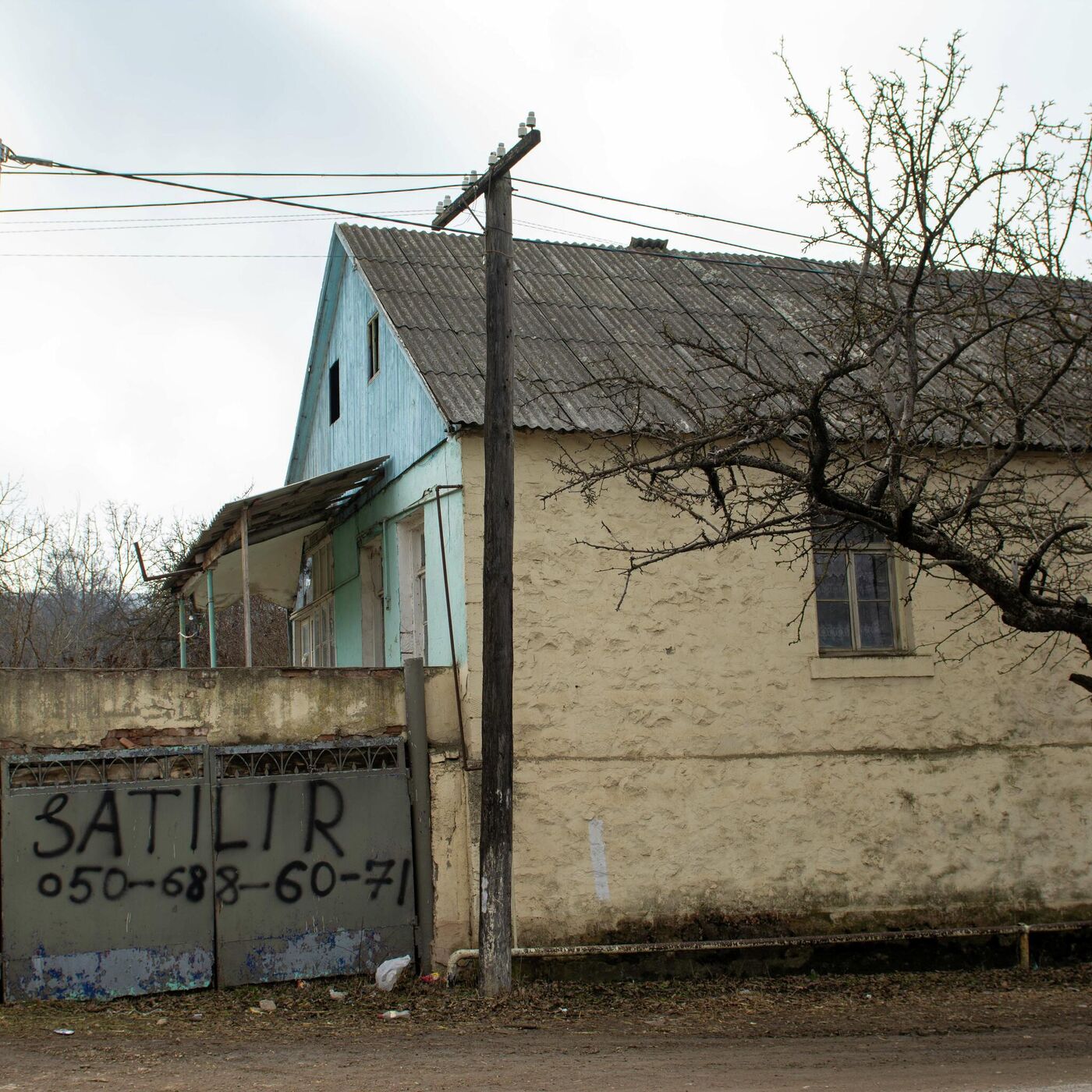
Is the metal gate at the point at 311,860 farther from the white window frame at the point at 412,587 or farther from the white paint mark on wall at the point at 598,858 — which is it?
the white window frame at the point at 412,587

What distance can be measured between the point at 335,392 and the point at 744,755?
735 centimetres

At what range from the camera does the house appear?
9.79 meters

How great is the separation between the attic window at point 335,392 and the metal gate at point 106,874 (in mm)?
6580

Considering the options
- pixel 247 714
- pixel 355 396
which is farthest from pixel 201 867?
pixel 355 396

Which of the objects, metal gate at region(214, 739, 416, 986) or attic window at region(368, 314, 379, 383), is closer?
metal gate at region(214, 739, 416, 986)

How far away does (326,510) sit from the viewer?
1338 centimetres

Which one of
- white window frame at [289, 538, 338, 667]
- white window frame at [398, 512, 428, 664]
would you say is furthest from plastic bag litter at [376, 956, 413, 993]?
white window frame at [289, 538, 338, 667]

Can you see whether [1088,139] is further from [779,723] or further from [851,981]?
[851,981]

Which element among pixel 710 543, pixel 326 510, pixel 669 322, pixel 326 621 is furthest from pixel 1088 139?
pixel 326 621

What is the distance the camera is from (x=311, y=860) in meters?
9.32

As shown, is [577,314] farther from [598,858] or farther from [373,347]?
[598,858]

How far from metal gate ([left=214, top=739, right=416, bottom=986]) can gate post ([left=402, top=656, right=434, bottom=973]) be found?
0.07 metres

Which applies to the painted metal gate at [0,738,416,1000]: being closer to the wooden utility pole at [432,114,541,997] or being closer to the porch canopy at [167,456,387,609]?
the wooden utility pole at [432,114,541,997]

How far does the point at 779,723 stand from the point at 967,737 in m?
1.89
